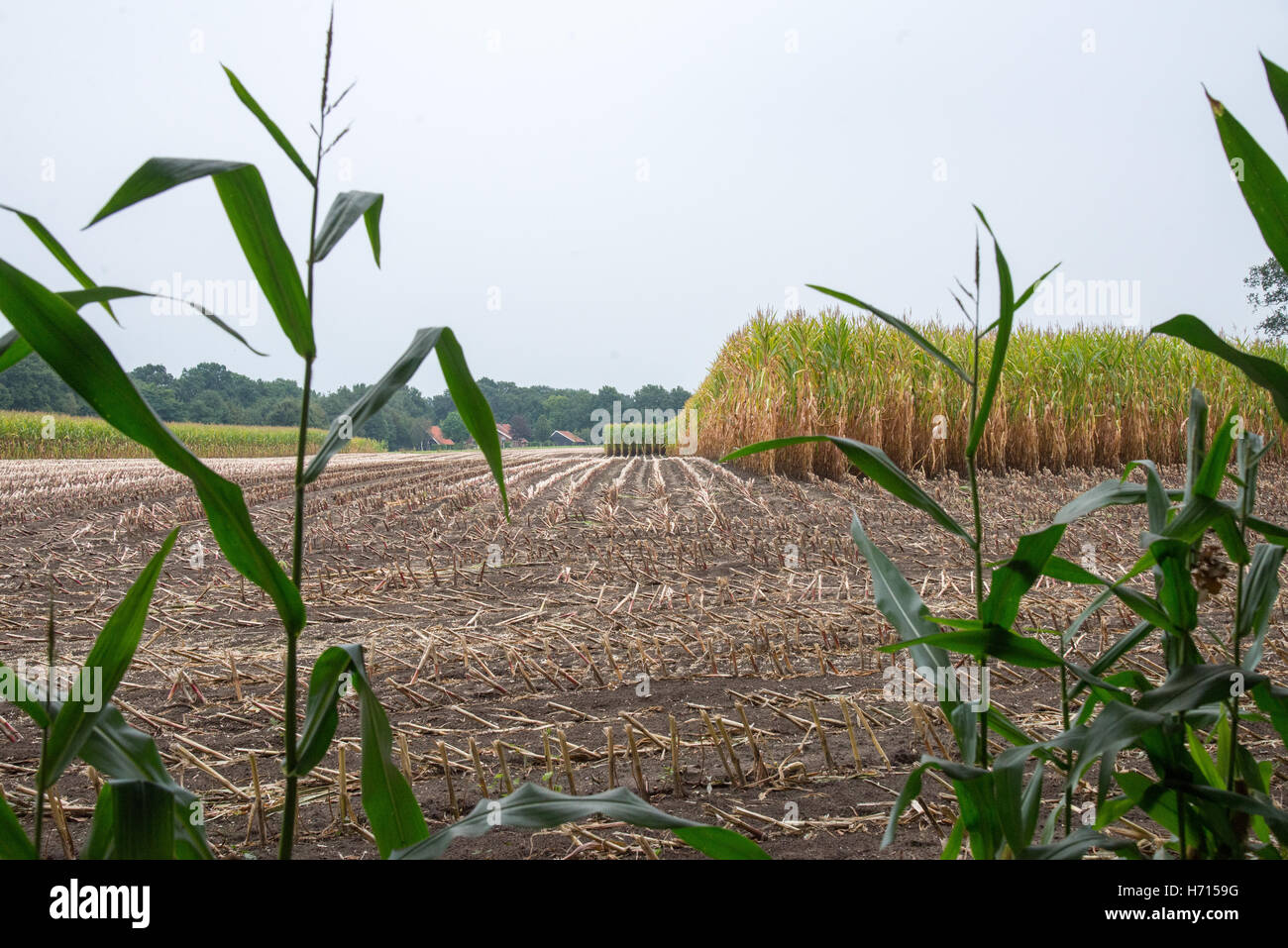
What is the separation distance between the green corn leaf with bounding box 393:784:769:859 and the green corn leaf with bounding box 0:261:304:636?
0.87 ft

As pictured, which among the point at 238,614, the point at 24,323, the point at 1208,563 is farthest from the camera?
the point at 238,614

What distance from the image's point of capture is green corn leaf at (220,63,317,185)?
814 millimetres

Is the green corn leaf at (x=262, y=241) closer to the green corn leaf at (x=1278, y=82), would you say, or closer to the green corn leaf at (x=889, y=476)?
the green corn leaf at (x=889, y=476)

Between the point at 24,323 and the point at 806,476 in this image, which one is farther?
the point at 806,476

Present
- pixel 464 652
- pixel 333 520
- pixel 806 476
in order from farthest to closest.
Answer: pixel 806 476
pixel 333 520
pixel 464 652

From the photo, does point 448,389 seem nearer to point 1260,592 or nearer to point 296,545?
point 296,545

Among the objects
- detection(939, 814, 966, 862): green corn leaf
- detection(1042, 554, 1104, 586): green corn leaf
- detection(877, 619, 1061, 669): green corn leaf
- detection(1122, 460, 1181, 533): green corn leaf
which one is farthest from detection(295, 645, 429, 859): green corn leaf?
A: detection(1122, 460, 1181, 533): green corn leaf

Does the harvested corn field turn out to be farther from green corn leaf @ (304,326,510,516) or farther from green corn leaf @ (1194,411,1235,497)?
green corn leaf @ (304,326,510,516)

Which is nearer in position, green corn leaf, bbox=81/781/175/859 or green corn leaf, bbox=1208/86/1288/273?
green corn leaf, bbox=81/781/175/859

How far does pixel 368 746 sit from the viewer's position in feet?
2.81

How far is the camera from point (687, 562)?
427 centimetres
